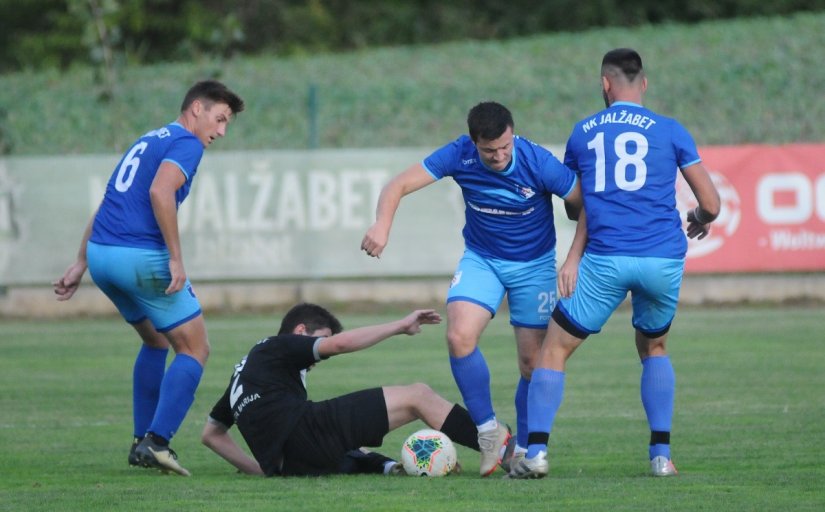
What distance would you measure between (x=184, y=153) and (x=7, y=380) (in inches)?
207

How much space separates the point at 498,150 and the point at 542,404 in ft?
4.22

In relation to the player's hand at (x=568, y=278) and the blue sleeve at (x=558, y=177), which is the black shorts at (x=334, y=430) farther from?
the blue sleeve at (x=558, y=177)

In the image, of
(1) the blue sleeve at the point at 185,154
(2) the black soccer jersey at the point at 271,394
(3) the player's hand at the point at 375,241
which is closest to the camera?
(3) the player's hand at the point at 375,241

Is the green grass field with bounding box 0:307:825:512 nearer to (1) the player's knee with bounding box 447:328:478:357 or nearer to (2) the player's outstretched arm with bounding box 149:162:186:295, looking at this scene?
(1) the player's knee with bounding box 447:328:478:357

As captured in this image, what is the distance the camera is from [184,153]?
25.1 ft

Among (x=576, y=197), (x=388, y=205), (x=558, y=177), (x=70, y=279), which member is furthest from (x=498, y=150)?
(x=70, y=279)

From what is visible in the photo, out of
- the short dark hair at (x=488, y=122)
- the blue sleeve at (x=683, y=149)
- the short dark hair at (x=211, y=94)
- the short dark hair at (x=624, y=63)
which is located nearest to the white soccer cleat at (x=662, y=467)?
the blue sleeve at (x=683, y=149)

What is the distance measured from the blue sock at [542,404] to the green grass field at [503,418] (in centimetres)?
21

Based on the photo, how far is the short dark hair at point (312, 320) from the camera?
736 centimetres

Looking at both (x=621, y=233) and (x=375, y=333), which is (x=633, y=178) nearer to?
(x=621, y=233)

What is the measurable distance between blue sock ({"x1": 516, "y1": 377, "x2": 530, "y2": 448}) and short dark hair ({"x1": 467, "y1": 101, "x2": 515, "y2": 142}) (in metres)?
1.43

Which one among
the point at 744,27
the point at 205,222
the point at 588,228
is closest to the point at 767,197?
the point at 205,222

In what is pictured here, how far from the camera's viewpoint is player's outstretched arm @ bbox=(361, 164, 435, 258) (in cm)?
702

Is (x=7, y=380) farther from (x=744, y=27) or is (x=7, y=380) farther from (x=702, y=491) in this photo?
(x=744, y=27)
